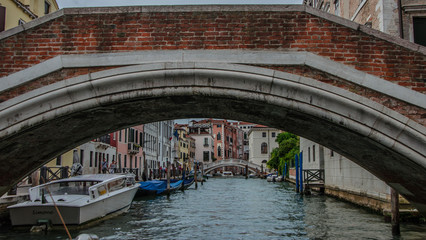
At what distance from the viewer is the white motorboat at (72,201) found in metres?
9.36

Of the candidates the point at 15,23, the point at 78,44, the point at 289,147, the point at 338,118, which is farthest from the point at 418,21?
the point at 289,147

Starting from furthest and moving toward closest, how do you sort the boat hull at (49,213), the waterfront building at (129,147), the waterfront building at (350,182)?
the waterfront building at (129,147) → the waterfront building at (350,182) → the boat hull at (49,213)

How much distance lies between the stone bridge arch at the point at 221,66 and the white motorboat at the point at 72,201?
13.0 feet

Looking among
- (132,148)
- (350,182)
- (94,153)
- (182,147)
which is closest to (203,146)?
(182,147)

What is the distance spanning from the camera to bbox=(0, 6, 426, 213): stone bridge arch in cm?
487

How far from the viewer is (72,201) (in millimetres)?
9836

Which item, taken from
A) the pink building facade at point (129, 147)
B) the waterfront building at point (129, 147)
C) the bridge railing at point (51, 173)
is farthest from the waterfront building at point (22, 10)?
the pink building facade at point (129, 147)

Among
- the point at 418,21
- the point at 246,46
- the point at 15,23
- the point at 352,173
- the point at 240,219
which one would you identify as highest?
the point at 15,23

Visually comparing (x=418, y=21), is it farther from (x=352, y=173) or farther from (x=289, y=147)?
(x=289, y=147)

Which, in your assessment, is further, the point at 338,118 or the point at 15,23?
the point at 15,23

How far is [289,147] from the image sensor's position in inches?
1526

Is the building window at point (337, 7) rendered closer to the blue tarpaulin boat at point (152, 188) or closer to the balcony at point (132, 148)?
the blue tarpaulin boat at point (152, 188)

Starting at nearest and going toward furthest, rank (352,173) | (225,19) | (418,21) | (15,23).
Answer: (225,19), (418,21), (352,173), (15,23)

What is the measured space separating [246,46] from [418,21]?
5.68 meters
